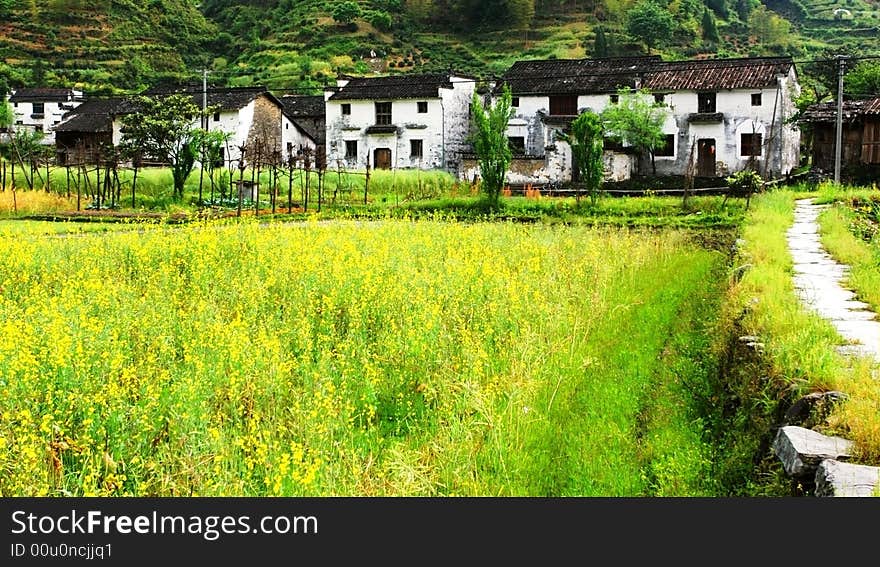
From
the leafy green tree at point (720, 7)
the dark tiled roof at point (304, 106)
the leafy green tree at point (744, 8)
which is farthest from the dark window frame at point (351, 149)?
the leafy green tree at point (744, 8)

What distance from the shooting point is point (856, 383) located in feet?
21.5

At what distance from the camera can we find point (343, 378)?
25.5 feet

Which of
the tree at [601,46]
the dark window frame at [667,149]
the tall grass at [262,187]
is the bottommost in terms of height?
the tall grass at [262,187]

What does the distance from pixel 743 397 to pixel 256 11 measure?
313ft

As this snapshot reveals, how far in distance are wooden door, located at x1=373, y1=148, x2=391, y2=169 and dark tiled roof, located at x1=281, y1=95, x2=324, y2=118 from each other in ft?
25.0

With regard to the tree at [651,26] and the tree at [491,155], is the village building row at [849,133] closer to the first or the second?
the tree at [491,155]

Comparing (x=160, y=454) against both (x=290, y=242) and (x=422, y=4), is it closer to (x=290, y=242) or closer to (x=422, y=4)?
(x=290, y=242)

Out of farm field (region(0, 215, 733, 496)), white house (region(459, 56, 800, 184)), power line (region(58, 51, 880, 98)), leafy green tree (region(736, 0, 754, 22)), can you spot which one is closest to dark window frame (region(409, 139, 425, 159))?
power line (region(58, 51, 880, 98))

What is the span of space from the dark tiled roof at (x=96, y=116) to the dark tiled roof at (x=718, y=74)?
25.8 m

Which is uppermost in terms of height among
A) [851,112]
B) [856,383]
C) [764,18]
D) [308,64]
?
[764,18]

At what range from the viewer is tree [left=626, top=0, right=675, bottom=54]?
81.2 meters

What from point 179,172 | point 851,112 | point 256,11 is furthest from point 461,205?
point 256,11

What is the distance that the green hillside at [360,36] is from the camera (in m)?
79.4

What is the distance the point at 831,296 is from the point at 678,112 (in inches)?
1442
